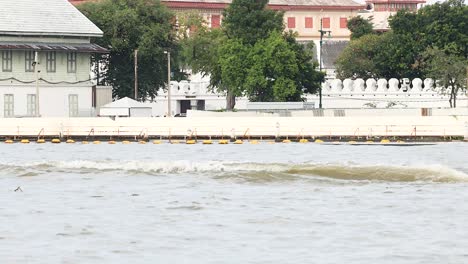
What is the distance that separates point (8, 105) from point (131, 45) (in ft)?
52.6

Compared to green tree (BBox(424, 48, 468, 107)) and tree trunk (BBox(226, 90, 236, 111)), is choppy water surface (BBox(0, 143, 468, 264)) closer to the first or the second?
green tree (BBox(424, 48, 468, 107))

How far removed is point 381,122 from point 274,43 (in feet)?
63.8

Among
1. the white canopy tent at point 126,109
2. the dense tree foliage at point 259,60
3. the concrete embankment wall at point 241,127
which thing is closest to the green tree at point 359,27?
the dense tree foliage at point 259,60

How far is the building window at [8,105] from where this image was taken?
96688 millimetres

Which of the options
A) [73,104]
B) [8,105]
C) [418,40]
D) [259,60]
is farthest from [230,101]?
[418,40]

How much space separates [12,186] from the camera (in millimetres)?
50750

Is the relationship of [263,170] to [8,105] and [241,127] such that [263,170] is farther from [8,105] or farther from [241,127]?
[8,105]

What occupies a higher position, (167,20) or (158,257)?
(167,20)

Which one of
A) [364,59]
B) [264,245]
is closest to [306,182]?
[264,245]

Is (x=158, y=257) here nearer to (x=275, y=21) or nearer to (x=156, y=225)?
(x=156, y=225)

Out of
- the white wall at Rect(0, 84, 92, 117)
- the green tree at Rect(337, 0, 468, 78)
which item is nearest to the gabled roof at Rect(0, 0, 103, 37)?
the white wall at Rect(0, 84, 92, 117)

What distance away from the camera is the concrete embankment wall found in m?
86.6

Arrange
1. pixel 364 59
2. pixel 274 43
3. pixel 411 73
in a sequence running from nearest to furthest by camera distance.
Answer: pixel 274 43 → pixel 411 73 → pixel 364 59

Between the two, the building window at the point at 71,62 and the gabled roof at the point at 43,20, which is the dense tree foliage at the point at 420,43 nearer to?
the gabled roof at the point at 43,20
